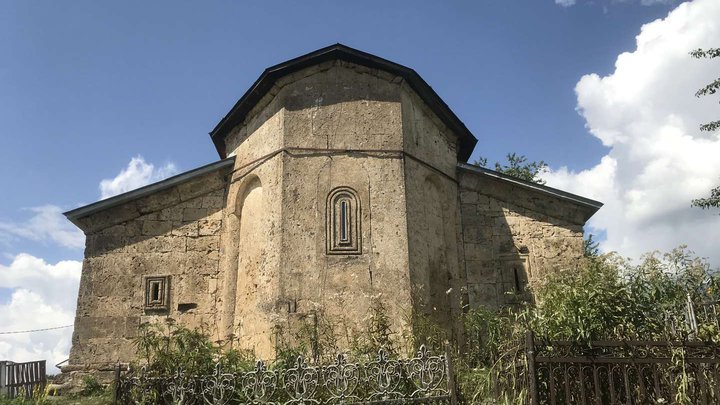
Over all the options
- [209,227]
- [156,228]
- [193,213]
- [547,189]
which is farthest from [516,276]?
[156,228]

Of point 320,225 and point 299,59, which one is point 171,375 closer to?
point 320,225

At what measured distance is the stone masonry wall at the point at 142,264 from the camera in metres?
10.2

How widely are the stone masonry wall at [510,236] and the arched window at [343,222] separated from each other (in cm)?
295

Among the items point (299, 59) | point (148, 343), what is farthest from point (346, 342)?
point (299, 59)

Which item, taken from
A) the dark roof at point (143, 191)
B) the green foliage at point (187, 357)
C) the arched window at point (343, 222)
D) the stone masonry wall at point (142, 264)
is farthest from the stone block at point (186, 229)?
the green foliage at point (187, 357)

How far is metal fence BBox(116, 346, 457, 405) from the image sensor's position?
659 centimetres

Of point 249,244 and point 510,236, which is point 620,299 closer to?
point 510,236

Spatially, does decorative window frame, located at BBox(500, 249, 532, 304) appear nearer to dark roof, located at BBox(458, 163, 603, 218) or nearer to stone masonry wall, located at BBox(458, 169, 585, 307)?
stone masonry wall, located at BBox(458, 169, 585, 307)

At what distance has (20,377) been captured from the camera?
40.6 ft

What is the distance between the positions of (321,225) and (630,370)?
5214 millimetres

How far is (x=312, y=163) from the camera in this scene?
987cm

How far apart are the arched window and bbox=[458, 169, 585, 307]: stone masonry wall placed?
2952mm

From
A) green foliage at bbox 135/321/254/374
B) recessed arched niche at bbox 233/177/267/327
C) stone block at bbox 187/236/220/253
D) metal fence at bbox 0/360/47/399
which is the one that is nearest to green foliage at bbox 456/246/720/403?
green foliage at bbox 135/321/254/374

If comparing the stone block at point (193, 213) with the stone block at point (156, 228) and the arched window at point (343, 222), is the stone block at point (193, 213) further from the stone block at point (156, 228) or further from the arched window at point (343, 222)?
the arched window at point (343, 222)
